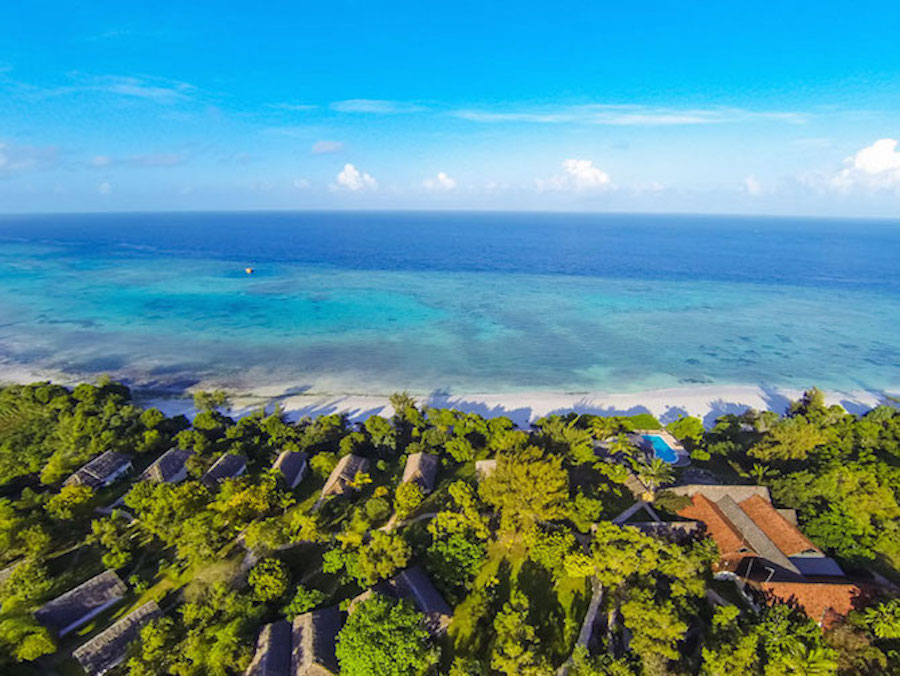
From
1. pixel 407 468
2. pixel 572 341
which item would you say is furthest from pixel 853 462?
pixel 572 341

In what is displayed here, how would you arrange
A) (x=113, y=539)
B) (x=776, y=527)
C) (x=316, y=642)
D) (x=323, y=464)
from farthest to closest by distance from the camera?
(x=323, y=464)
(x=113, y=539)
(x=776, y=527)
(x=316, y=642)

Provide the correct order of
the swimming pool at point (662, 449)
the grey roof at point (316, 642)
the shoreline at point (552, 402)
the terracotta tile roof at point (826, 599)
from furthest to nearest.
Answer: the shoreline at point (552, 402) → the swimming pool at point (662, 449) → the terracotta tile roof at point (826, 599) → the grey roof at point (316, 642)

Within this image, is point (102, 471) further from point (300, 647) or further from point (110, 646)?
point (300, 647)

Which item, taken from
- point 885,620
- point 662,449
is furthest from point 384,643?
point 662,449

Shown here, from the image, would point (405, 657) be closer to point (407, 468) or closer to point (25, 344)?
point (407, 468)

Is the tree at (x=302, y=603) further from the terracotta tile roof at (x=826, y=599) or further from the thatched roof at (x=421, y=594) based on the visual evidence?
the terracotta tile roof at (x=826, y=599)

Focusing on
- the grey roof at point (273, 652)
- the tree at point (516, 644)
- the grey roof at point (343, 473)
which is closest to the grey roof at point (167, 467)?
the grey roof at point (343, 473)
